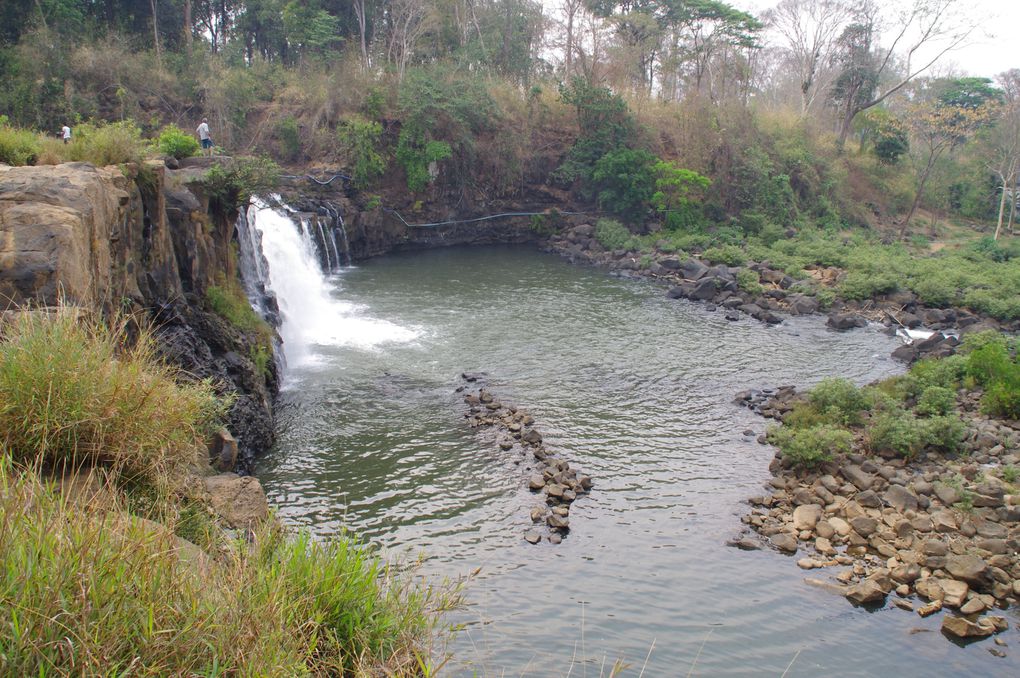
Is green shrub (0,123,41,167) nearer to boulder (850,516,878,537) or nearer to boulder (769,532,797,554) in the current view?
boulder (769,532,797,554)

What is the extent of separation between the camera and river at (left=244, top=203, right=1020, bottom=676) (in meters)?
8.09

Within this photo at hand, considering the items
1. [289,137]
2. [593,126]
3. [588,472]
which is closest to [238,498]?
[588,472]

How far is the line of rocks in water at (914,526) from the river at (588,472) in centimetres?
38

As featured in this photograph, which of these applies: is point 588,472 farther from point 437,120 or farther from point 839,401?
point 437,120

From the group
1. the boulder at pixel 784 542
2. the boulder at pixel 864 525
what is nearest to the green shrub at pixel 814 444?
the boulder at pixel 864 525

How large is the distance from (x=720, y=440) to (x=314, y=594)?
10.1 metres

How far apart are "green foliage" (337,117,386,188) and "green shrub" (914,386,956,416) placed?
22905 millimetres

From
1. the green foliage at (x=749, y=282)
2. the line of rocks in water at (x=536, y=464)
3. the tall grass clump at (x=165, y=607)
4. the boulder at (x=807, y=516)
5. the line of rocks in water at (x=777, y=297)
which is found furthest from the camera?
the green foliage at (x=749, y=282)

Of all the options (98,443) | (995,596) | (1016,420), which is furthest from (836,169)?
(98,443)

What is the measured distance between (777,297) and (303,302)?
49.3 ft

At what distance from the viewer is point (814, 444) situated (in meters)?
12.0

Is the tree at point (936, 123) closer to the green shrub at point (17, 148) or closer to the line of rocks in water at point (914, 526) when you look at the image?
the line of rocks in water at point (914, 526)

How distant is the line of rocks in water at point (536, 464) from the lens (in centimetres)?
1027

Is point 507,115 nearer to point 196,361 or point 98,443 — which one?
point 196,361
